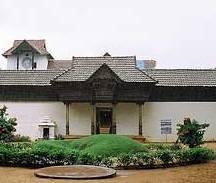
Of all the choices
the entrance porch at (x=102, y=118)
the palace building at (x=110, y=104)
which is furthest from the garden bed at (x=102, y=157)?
the entrance porch at (x=102, y=118)

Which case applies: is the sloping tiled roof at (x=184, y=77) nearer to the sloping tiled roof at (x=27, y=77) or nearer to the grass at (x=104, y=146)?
the sloping tiled roof at (x=27, y=77)

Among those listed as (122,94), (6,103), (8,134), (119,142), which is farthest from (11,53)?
(119,142)

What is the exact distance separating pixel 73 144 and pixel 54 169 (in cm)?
457

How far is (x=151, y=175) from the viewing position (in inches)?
527

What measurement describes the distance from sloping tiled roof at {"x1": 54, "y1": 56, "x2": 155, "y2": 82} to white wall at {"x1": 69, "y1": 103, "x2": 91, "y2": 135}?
1982 millimetres

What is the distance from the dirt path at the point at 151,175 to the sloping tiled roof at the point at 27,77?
13.3m

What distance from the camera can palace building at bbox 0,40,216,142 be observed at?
26344 millimetres

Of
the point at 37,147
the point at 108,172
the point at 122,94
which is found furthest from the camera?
the point at 122,94

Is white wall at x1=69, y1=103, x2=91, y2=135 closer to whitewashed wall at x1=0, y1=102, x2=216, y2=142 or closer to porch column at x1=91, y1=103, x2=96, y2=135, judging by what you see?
whitewashed wall at x1=0, y1=102, x2=216, y2=142

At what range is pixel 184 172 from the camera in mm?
13930

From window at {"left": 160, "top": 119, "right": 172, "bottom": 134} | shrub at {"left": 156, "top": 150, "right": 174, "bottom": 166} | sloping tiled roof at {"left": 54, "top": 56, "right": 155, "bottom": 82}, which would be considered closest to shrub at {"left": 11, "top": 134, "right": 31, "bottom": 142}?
sloping tiled roof at {"left": 54, "top": 56, "right": 155, "bottom": 82}

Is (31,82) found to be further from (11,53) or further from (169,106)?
(11,53)

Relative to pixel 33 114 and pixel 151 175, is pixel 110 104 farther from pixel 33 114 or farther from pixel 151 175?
pixel 151 175

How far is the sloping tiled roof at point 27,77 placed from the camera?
27.8m
